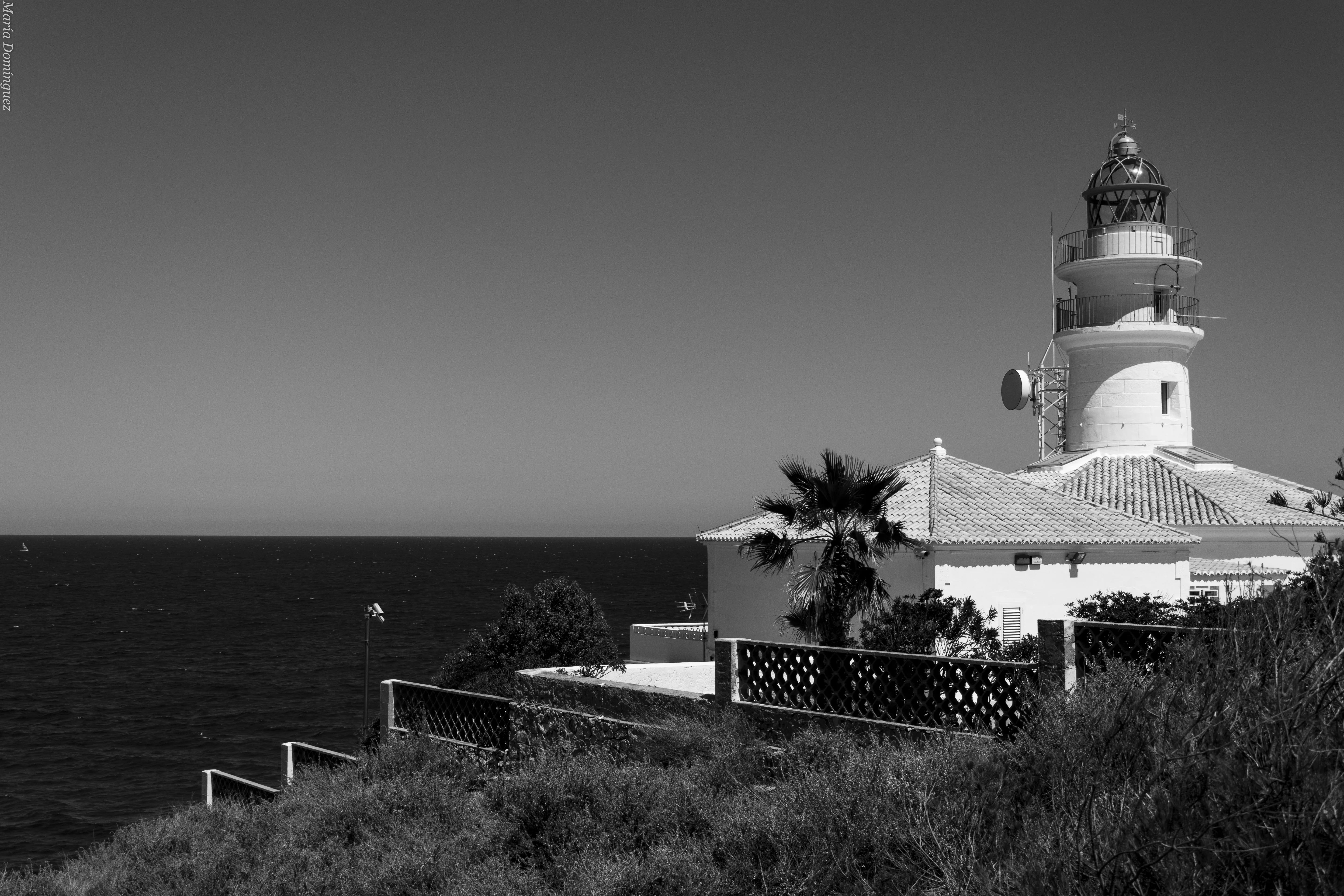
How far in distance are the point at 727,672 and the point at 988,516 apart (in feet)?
36.2

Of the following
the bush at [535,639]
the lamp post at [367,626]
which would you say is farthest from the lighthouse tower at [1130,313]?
the lamp post at [367,626]

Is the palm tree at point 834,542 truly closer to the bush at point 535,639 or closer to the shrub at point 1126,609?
the shrub at point 1126,609

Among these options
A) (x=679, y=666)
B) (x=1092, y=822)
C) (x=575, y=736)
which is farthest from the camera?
(x=679, y=666)

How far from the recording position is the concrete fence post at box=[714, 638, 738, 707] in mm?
12336

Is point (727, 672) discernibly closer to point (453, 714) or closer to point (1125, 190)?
point (453, 714)

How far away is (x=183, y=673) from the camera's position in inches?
2611

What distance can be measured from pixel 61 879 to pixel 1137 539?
17672 millimetres

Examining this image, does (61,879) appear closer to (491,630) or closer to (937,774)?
(937,774)

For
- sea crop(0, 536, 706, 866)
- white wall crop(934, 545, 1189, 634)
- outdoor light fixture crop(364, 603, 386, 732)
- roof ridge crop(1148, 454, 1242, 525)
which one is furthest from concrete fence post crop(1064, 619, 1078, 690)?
outdoor light fixture crop(364, 603, 386, 732)

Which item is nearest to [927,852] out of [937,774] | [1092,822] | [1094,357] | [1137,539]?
[937,774]

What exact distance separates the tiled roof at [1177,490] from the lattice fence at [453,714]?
46.1ft

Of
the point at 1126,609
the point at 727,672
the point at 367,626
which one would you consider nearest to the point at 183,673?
the point at 367,626

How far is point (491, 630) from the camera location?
32.8 m

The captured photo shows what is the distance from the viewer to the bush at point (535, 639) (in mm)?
31453
